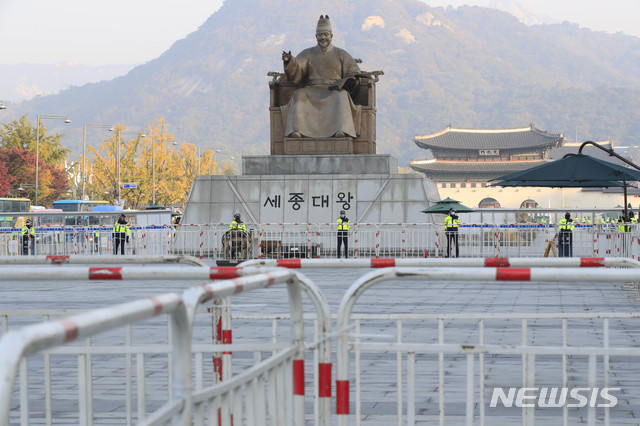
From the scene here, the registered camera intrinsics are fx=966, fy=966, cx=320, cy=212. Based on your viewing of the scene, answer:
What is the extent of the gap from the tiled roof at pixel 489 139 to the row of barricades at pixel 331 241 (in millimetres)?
69272

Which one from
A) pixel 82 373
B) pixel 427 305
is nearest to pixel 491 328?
pixel 427 305

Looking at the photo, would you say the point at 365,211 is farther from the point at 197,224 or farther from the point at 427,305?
the point at 427,305

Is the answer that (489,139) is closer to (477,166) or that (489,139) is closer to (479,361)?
(477,166)

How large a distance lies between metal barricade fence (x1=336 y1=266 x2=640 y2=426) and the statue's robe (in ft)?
47.8

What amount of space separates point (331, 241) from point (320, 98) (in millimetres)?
3864

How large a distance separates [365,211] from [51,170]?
46119 millimetres

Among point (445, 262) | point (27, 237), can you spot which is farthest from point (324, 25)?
point (445, 262)

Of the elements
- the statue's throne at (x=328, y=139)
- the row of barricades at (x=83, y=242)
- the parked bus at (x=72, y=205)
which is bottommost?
the row of barricades at (x=83, y=242)

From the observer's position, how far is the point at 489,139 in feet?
327

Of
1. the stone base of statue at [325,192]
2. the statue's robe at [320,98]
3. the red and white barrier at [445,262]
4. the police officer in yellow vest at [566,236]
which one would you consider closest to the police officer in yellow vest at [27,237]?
the stone base of statue at [325,192]

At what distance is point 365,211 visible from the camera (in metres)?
25.6

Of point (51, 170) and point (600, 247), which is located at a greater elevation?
point (51, 170)

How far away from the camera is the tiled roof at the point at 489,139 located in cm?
9712

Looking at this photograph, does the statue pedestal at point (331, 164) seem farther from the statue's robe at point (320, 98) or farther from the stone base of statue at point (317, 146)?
the statue's robe at point (320, 98)
